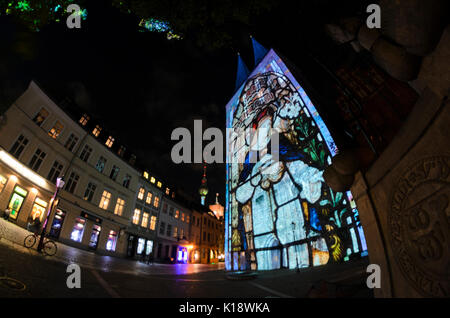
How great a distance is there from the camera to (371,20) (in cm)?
269

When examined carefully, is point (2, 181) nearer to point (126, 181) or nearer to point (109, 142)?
point (109, 142)

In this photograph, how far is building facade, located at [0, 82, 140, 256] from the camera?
1429 centimetres

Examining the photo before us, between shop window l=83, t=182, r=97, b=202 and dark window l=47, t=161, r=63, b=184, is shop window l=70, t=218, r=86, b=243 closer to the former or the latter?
shop window l=83, t=182, r=97, b=202

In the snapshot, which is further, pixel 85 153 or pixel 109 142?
pixel 109 142

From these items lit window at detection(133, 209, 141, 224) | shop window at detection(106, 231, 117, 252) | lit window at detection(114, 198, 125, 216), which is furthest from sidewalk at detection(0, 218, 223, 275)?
lit window at detection(133, 209, 141, 224)

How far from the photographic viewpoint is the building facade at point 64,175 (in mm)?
14289

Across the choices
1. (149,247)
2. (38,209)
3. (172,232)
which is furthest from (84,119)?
(172,232)

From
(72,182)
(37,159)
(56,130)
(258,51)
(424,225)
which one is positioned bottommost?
(424,225)

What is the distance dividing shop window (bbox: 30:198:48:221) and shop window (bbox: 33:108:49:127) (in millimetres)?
6448

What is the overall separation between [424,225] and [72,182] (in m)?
24.3

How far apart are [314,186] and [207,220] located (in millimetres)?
37693

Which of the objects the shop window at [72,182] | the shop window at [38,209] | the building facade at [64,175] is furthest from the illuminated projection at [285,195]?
the shop window at [72,182]

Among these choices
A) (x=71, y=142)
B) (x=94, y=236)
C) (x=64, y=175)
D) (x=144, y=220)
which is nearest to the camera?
(x=64, y=175)

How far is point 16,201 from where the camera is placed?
46.5 feet
